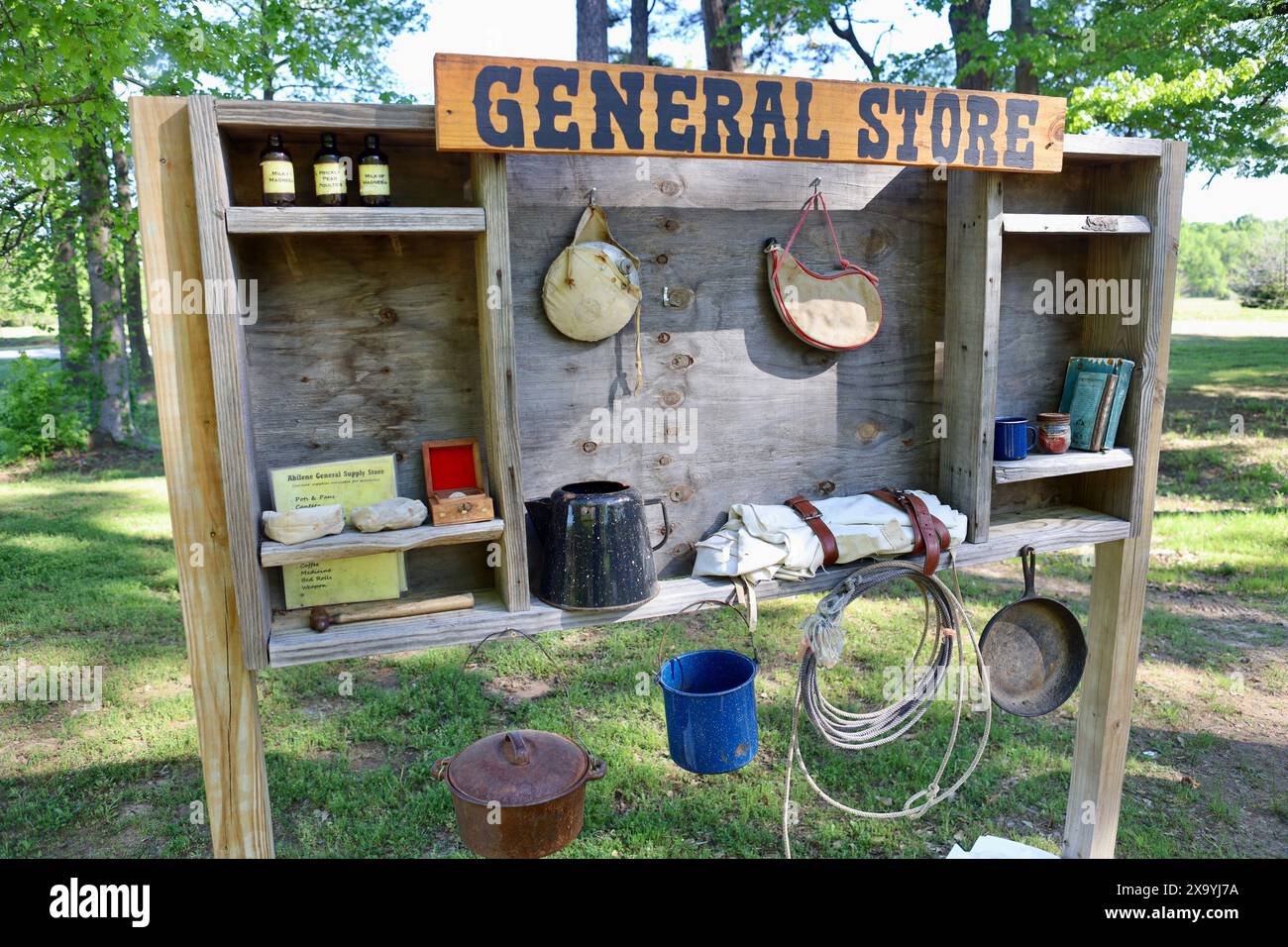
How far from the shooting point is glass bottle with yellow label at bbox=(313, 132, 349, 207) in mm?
2557

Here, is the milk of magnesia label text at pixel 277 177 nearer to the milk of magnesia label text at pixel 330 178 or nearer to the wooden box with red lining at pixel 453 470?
the milk of magnesia label text at pixel 330 178

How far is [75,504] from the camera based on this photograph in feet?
31.1

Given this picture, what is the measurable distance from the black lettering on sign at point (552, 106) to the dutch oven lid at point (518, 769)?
1.69 metres

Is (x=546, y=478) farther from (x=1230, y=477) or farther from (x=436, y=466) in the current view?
(x=1230, y=477)

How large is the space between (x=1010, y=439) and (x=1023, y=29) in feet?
31.4

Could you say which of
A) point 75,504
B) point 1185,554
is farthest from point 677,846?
point 75,504

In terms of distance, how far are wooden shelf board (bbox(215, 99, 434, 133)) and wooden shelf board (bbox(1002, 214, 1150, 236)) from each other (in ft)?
6.31

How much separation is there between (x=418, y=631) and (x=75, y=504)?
837cm

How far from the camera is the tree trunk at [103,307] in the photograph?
10.3 meters

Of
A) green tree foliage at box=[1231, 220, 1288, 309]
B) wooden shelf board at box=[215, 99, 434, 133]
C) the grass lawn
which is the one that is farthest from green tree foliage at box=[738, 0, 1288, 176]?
green tree foliage at box=[1231, 220, 1288, 309]

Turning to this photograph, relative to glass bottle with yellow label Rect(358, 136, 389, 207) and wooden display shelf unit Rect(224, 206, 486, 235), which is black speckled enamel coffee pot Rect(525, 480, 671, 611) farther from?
glass bottle with yellow label Rect(358, 136, 389, 207)
